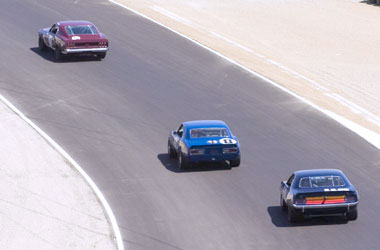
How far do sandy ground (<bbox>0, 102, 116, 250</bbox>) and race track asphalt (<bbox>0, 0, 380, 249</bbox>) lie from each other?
2.65 ft

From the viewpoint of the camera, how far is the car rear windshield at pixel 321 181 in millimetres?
25219

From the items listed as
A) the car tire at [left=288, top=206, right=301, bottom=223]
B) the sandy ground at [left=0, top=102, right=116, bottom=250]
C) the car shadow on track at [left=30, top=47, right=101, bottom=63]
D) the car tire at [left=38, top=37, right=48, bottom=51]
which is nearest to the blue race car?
the sandy ground at [left=0, top=102, right=116, bottom=250]

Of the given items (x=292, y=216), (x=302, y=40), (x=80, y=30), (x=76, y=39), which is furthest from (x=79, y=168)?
(x=302, y=40)

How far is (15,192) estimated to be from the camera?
27.7 metres

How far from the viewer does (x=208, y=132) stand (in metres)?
30.6

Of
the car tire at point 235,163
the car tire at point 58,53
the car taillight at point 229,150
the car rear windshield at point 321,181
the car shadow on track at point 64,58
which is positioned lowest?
the car shadow on track at point 64,58

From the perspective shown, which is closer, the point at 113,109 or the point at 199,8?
the point at 113,109

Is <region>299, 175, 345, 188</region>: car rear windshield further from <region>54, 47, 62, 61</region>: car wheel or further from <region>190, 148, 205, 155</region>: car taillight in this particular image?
<region>54, 47, 62, 61</region>: car wheel

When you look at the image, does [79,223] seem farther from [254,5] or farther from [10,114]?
[254,5]

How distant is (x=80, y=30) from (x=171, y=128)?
36.0 feet

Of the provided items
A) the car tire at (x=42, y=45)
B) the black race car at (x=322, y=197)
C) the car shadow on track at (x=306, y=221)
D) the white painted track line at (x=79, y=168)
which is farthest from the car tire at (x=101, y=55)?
the black race car at (x=322, y=197)

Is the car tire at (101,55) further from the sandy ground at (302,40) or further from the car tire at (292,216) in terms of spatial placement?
the car tire at (292,216)

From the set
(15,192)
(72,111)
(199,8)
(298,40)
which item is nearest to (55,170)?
(15,192)

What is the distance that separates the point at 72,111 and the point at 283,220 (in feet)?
47.1
